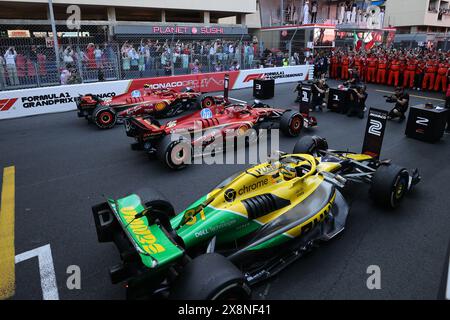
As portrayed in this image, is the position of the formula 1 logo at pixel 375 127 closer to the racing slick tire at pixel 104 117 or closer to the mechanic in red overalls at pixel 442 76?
the racing slick tire at pixel 104 117

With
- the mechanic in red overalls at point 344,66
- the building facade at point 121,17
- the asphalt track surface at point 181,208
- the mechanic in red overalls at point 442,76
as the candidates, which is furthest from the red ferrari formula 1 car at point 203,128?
the building facade at point 121,17

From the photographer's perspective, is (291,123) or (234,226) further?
(291,123)

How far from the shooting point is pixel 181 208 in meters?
5.06

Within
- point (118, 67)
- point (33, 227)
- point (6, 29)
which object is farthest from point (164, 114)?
point (6, 29)

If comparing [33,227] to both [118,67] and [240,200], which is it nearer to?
[240,200]

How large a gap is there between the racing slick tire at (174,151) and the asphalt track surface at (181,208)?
221 millimetres

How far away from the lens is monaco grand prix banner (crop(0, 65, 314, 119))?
10.6m

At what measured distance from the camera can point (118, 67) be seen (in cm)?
Result: 1354

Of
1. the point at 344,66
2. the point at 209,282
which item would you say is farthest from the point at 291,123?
the point at 344,66

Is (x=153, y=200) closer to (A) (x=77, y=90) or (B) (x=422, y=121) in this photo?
(B) (x=422, y=121)

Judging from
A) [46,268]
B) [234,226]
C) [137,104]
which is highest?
[137,104]

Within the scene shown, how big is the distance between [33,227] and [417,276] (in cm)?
491

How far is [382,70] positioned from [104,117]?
13545 mm

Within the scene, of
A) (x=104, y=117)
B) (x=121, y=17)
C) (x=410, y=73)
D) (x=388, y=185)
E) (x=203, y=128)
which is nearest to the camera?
(x=388, y=185)
